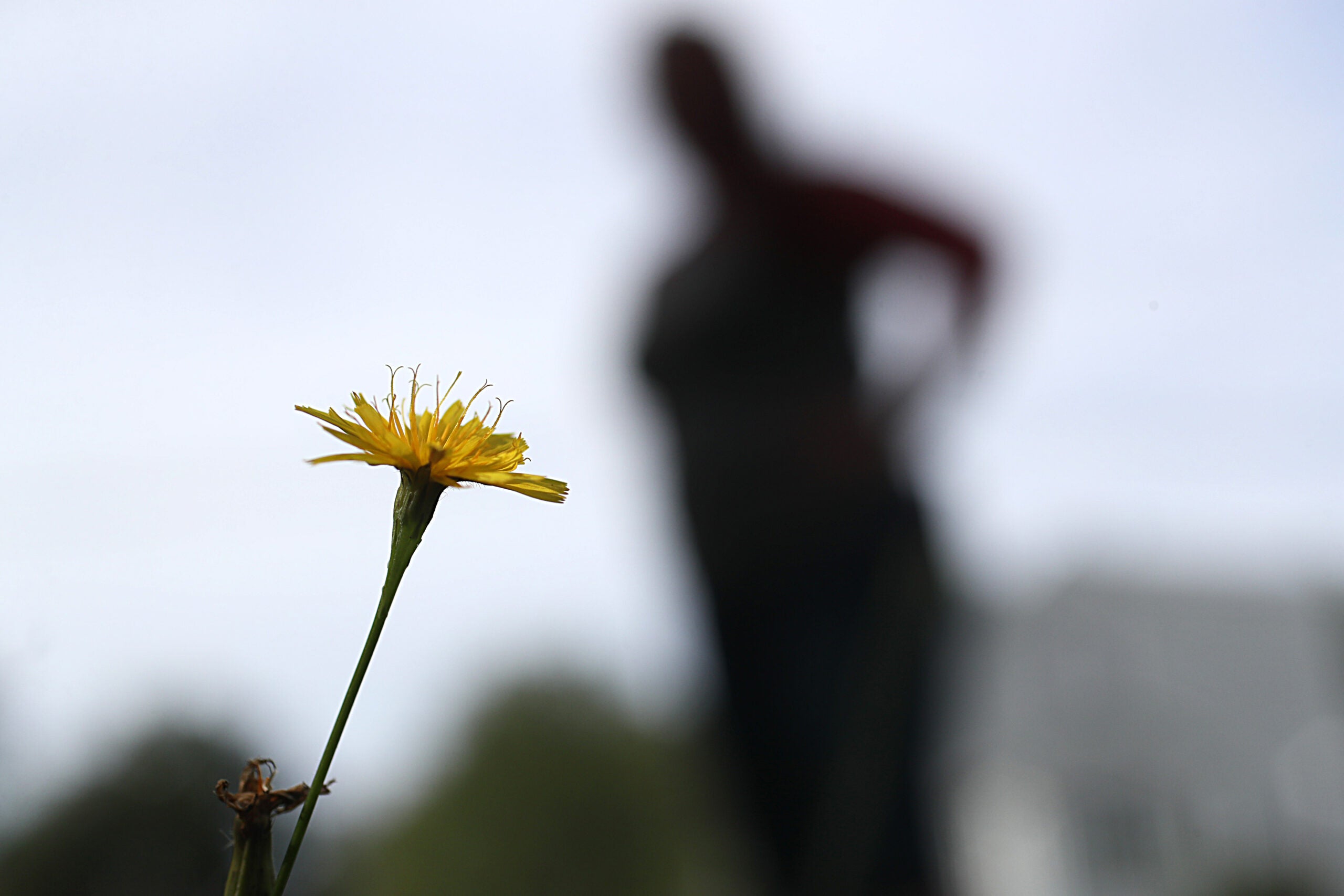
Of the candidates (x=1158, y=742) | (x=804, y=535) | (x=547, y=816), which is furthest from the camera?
(x=547, y=816)

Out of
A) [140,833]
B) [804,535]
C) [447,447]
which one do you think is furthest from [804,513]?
[140,833]

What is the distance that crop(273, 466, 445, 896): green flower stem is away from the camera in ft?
0.69

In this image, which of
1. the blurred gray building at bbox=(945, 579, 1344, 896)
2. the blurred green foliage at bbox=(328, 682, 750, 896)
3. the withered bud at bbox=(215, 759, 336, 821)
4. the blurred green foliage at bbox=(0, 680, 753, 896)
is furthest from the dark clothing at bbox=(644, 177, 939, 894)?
the blurred green foliage at bbox=(328, 682, 750, 896)

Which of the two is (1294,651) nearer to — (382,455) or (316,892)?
(316,892)

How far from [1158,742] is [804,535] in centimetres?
625

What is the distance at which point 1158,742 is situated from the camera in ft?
20.5

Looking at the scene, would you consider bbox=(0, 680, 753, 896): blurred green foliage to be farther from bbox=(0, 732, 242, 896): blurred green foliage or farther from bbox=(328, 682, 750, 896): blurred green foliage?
bbox=(0, 732, 242, 896): blurred green foliage

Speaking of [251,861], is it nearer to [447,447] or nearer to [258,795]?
[258,795]

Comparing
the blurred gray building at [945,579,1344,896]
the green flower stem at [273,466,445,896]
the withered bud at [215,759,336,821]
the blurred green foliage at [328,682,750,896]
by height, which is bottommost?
the blurred green foliage at [328,682,750,896]

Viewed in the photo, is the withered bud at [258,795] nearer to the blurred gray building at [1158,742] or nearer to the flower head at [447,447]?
the flower head at [447,447]

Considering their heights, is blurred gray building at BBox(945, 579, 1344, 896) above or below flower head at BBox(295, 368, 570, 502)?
below

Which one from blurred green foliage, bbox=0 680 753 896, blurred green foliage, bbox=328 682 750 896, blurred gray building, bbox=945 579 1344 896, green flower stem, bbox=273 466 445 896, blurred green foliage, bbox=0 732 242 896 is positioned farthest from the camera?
blurred green foliage, bbox=328 682 750 896

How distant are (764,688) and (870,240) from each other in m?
0.53

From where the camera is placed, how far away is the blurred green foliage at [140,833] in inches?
39.0
